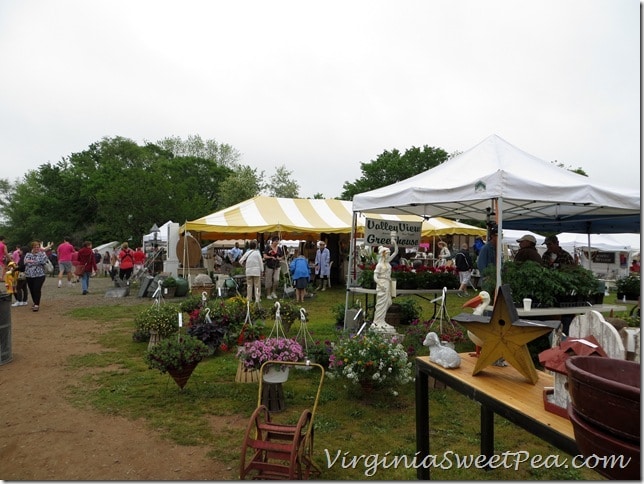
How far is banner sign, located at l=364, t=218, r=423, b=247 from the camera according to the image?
7.87 meters

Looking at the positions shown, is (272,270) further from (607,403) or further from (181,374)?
(607,403)

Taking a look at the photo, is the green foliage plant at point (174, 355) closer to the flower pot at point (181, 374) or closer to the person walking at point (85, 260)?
the flower pot at point (181, 374)

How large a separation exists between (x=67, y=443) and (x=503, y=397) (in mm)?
3598

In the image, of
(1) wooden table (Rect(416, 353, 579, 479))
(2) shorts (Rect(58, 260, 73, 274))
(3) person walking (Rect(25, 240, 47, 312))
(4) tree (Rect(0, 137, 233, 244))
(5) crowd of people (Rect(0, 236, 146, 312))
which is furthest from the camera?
(4) tree (Rect(0, 137, 233, 244))

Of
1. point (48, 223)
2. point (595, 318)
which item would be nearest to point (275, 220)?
point (595, 318)

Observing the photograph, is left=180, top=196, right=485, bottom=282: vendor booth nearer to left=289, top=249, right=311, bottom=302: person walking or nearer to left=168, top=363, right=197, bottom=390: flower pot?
left=289, top=249, right=311, bottom=302: person walking

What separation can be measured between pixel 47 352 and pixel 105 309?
444 cm

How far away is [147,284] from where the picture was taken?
1379cm

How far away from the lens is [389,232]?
8.02 m

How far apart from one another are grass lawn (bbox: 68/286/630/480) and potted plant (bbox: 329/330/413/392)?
0.88 ft

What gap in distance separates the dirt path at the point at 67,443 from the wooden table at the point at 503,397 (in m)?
1.53

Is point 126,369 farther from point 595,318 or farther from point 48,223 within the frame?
point 48,223

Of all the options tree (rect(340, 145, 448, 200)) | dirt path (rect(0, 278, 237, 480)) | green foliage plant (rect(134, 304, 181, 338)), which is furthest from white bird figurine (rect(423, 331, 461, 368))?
tree (rect(340, 145, 448, 200))

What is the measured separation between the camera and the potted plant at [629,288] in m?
7.47
